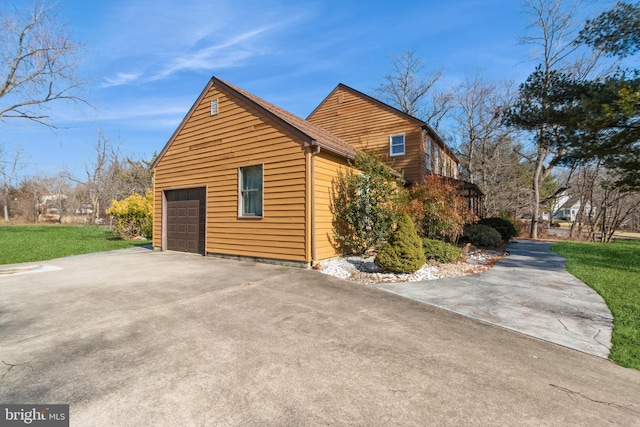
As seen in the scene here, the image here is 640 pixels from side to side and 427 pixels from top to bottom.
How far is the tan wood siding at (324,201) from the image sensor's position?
7957mm

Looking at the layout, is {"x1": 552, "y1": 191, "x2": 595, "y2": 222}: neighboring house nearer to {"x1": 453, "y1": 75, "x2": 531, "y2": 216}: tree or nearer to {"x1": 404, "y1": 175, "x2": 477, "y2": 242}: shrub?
{"x1": 453, "y1": 75, "x2": 531, "y2": 216}: tree

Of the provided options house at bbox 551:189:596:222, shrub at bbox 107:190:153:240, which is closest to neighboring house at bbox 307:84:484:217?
shrub at bbox 107:190:153:240

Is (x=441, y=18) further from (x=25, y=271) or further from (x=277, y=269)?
(x=25, y=271)

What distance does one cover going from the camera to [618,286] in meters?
6.14

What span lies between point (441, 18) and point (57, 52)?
16.3 meters

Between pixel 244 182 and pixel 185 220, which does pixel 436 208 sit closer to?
pixel 244 182

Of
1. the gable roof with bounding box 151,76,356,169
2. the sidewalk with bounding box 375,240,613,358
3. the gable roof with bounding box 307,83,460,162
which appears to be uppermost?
the gable roof with bounding box 307,83,460,162

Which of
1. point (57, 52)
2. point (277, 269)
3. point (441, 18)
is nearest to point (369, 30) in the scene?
point (441, 18)

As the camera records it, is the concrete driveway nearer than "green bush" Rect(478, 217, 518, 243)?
Yes

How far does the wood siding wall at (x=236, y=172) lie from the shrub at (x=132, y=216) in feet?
19.4

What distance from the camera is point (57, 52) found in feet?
43.5

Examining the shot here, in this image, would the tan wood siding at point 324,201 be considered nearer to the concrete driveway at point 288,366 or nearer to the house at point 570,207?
the concrete driveway at point 288,366

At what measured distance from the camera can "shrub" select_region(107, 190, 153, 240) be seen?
16.1 m

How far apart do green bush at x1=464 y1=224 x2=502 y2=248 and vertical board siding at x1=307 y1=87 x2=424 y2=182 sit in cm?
303
